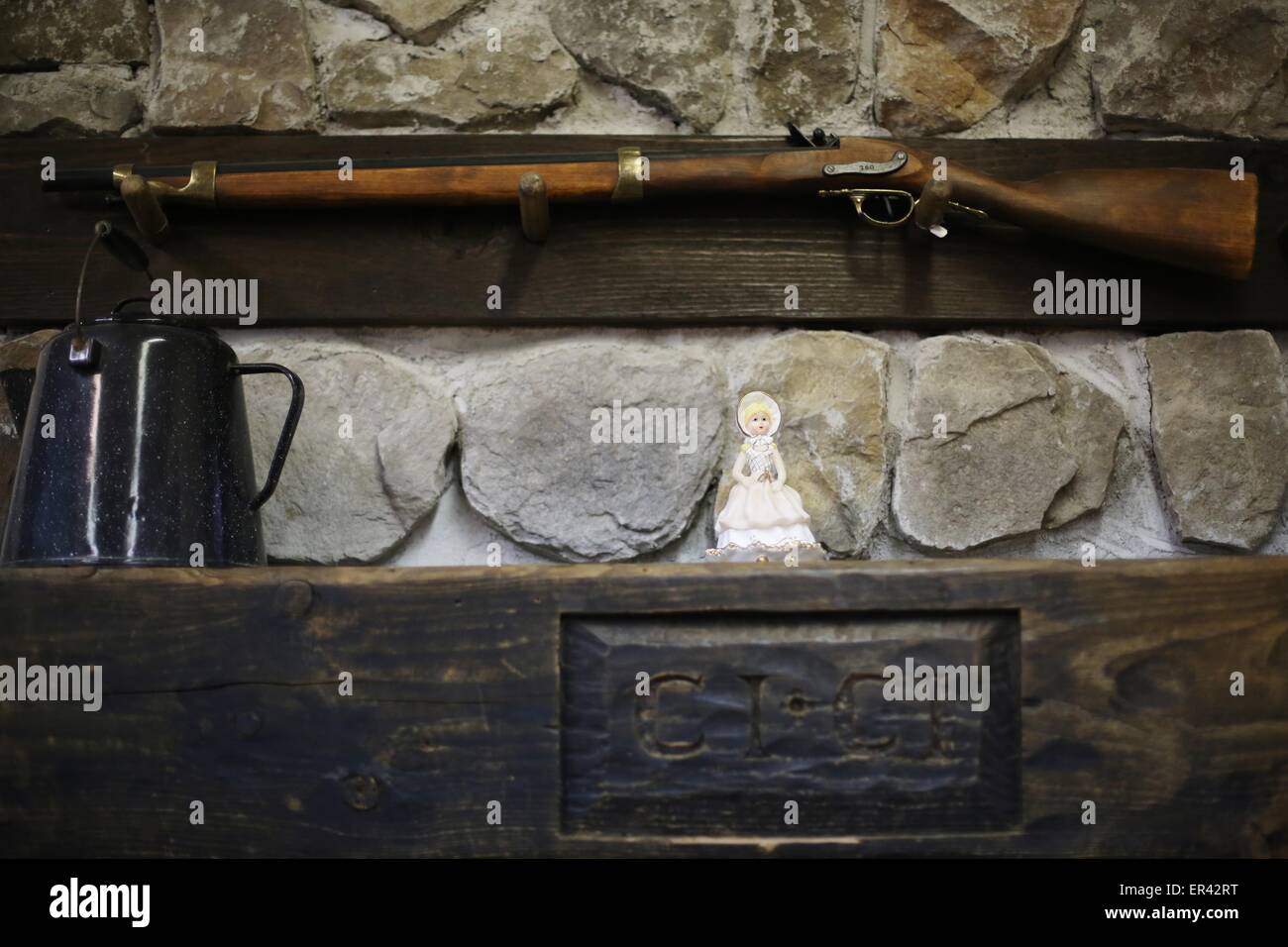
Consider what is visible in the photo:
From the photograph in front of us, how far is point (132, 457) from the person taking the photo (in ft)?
2.98

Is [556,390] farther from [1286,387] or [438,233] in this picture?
[1286,387]

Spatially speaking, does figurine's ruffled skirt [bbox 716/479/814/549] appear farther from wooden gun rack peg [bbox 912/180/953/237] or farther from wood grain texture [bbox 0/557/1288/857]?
wooden gun rack peg [bbox 912/180/953/237]

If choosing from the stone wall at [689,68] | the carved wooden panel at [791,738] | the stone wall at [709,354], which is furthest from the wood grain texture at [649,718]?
the stone wall at [689,68]

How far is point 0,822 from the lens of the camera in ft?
2.80

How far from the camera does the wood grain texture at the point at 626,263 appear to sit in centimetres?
109

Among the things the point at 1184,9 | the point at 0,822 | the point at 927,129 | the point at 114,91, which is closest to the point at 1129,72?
the point at 1184,9

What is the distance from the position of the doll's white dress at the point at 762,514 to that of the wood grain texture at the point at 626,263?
0.55 ft

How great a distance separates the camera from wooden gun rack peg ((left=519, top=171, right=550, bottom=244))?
1008mm

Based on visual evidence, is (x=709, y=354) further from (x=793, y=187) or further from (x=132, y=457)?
(x=132, y=457)

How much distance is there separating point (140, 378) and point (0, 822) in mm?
330

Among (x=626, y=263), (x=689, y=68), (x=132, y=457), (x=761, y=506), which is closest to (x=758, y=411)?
(x=761, y=506)

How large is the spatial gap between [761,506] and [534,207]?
32 centimetres

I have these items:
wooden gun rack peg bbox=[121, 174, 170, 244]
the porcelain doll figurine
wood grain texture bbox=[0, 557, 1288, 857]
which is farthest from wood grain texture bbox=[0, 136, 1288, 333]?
wood grain texture bbox=[0, 557, 1288, 857]

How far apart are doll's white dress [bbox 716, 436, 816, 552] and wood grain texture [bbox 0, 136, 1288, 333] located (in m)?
0.17
